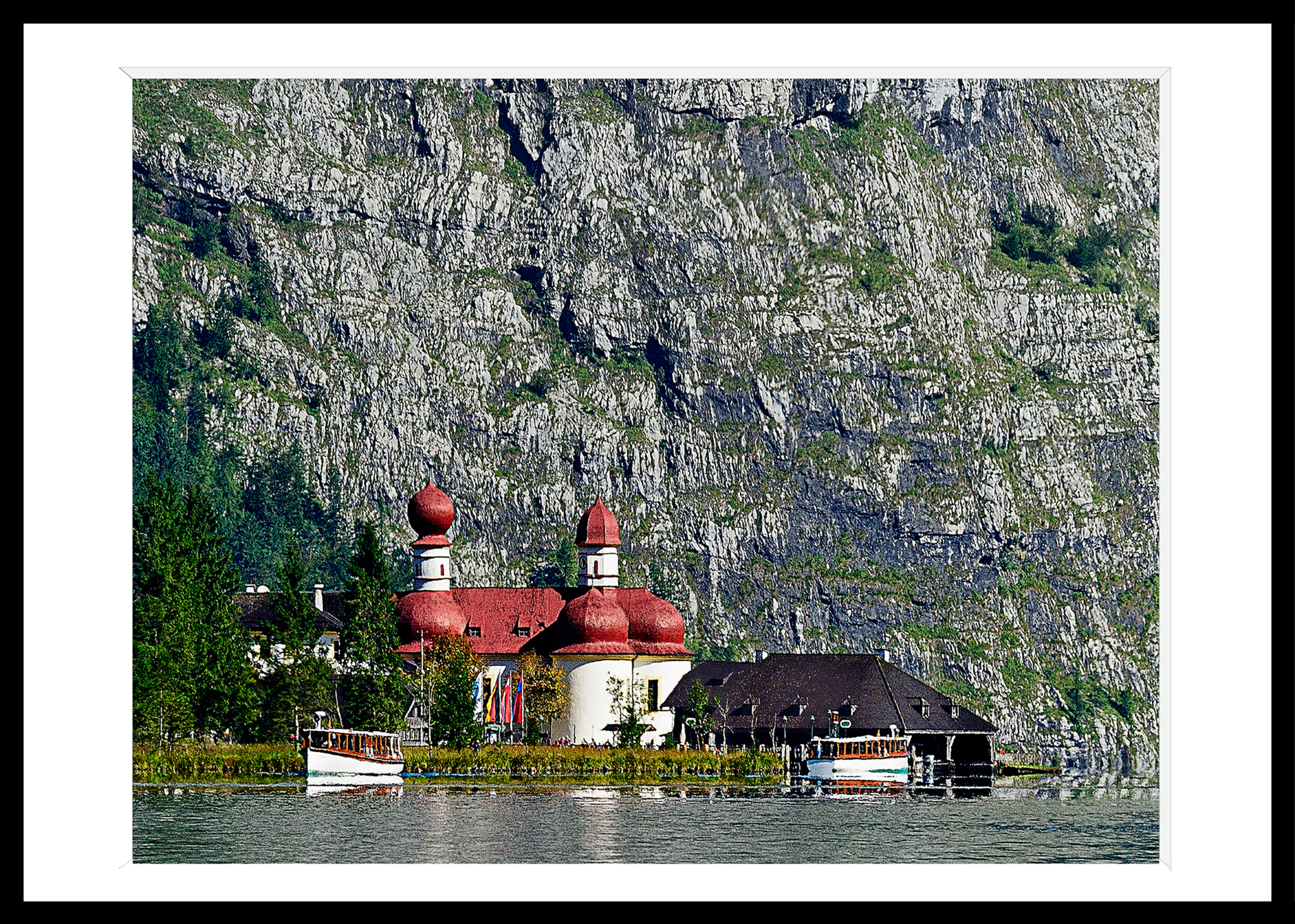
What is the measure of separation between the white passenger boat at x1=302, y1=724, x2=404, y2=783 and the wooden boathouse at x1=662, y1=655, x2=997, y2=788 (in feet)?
68.0

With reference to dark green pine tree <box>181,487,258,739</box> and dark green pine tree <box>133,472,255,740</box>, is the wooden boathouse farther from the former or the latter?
dark green pine tree <box>133,472,255,740</box>

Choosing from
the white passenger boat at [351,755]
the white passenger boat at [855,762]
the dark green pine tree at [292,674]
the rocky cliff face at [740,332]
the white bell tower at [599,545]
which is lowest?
the white passenger boat at [855,762]

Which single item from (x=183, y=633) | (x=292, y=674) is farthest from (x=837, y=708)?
(x=183, y=633)

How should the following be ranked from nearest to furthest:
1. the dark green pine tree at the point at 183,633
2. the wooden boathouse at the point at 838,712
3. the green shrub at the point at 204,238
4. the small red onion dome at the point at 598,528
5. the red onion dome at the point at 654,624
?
the dark green pine tree at the point at 183,633 → the wooden boathouse at the point at 838,712 → the red onion dome at the point at 654,624 → the small red onion dome at the point at 598,528 → the green shrub at the point at 204,238

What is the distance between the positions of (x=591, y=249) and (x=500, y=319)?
10.8 m

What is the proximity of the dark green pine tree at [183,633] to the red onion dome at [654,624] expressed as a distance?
2188 centimetres

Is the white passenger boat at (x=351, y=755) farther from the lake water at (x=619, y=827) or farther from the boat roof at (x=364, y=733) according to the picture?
the lake water at (x=619, y=827)

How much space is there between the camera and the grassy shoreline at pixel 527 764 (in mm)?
75625

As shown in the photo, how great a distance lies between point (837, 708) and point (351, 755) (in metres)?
28.0

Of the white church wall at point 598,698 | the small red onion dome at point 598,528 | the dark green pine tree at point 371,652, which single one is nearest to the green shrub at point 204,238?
the small red onion dome at point 598,528

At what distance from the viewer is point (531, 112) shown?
18962cm

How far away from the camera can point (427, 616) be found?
104750mm

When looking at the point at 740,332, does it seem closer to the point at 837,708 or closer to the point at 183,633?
the point at 837,708
